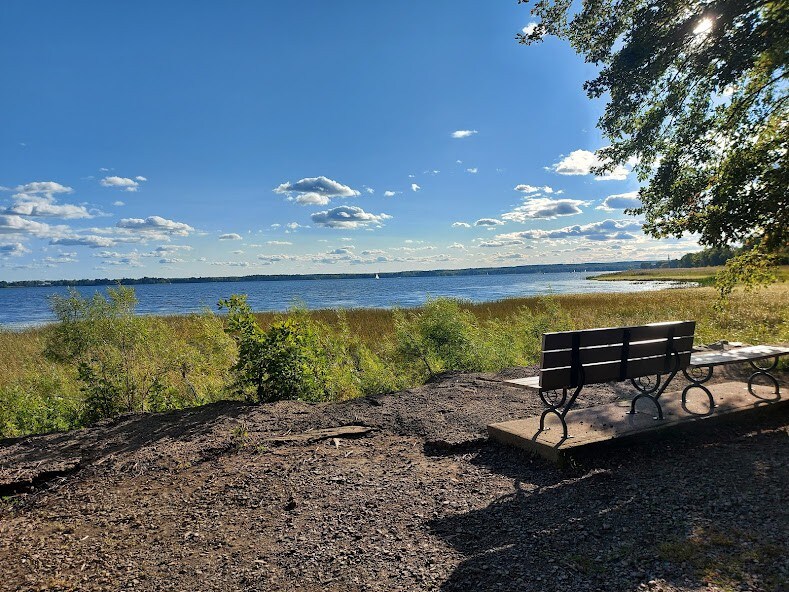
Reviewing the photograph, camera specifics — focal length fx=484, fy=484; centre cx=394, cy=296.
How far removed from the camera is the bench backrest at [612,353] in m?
4.12

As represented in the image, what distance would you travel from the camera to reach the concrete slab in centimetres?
416

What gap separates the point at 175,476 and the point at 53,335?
5.63m

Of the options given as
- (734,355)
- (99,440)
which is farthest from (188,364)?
(734,355)

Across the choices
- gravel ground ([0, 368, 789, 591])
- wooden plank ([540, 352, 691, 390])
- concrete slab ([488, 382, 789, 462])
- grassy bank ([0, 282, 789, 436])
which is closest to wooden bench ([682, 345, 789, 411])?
concrete slab ([488, 382, 789, 462])

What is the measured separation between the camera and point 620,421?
15.1ft

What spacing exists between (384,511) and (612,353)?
2.51m

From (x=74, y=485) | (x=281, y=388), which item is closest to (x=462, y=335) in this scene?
(x=281, y=388)

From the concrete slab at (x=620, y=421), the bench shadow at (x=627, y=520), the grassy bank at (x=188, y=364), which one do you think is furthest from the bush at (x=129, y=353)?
the bench shadow at (x=627, y=520)

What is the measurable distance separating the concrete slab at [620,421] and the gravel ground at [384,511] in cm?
15

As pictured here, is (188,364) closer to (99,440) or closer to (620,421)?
(99,440)

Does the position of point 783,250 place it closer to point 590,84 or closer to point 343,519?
point 590,84

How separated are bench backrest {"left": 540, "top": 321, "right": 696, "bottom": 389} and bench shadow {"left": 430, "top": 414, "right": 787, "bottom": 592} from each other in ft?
2.24

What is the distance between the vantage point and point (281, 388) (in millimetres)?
6504

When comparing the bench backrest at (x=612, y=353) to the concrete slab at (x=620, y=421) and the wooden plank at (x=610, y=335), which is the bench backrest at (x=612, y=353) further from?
the concrete slab at (x=620, y=421)
